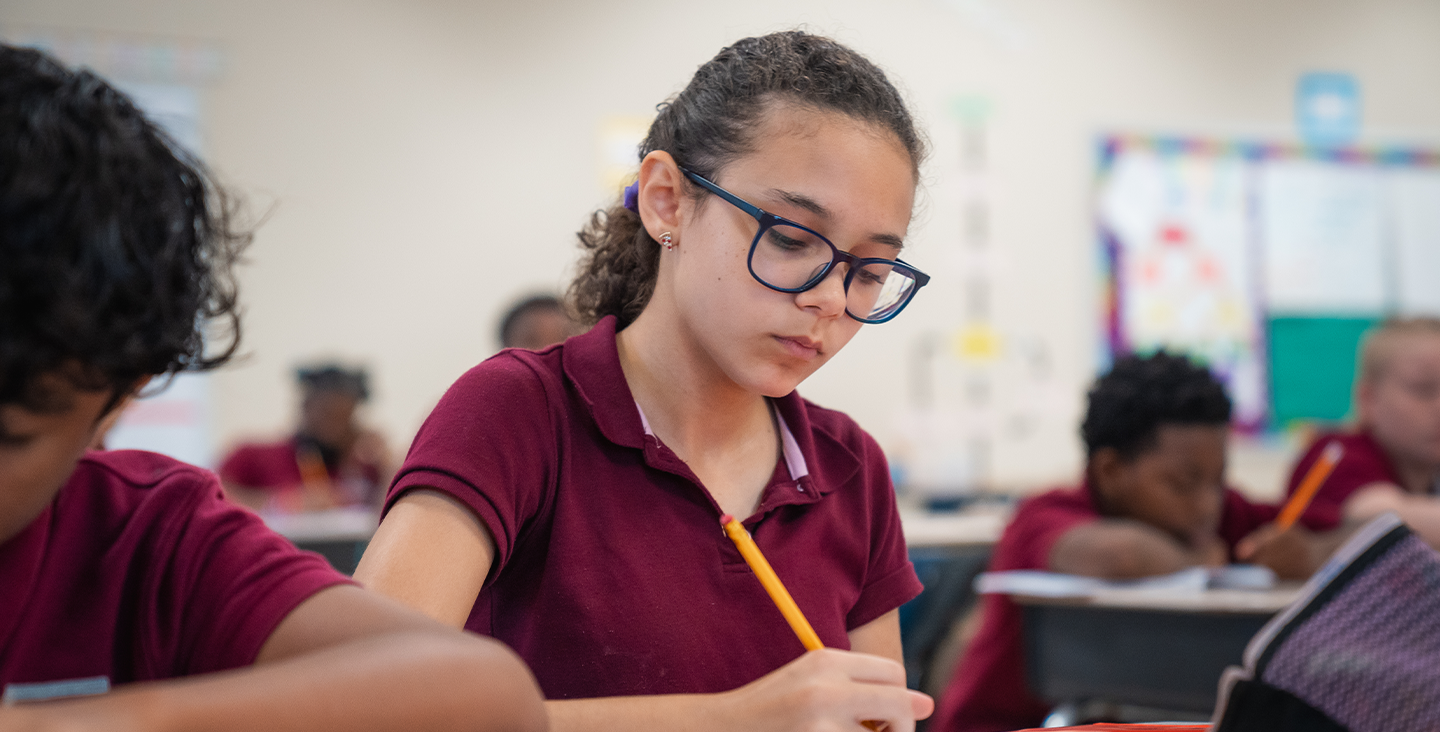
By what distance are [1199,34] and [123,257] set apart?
5.00m

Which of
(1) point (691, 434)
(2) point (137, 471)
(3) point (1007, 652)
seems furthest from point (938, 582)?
(2) point (137, 471)

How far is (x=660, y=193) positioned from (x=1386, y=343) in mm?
2060

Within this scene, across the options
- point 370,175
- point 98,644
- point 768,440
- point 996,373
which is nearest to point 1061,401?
point 996,373

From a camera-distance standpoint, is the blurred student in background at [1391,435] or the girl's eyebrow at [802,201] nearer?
the girl's eyebrow at [802,201]

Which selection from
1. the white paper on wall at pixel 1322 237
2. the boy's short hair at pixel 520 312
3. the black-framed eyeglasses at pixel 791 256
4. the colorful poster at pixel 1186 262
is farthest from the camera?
the white paper on wall at pixel 1322 237

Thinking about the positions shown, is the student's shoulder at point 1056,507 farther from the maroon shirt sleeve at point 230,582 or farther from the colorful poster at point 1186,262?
the colorful poster at point 1186,262

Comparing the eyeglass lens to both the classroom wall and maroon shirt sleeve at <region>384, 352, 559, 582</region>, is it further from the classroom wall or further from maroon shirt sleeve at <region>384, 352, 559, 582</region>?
the classroom wall

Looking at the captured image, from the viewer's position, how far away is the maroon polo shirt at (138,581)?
582 millimetres

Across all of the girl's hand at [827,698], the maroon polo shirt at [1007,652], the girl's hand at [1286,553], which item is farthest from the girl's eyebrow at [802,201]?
the girl's hand at [1286,553]

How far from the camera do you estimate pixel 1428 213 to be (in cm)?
482

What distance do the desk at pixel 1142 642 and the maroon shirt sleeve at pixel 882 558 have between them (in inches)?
17.8

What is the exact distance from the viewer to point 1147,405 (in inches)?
74.7

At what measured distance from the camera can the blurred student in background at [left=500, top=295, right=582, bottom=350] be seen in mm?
2799

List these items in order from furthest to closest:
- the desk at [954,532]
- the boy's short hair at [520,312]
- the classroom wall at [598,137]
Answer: the classroom wall at [598,137] → the boy's short hair at [520,312] → the desk at [954,532]
